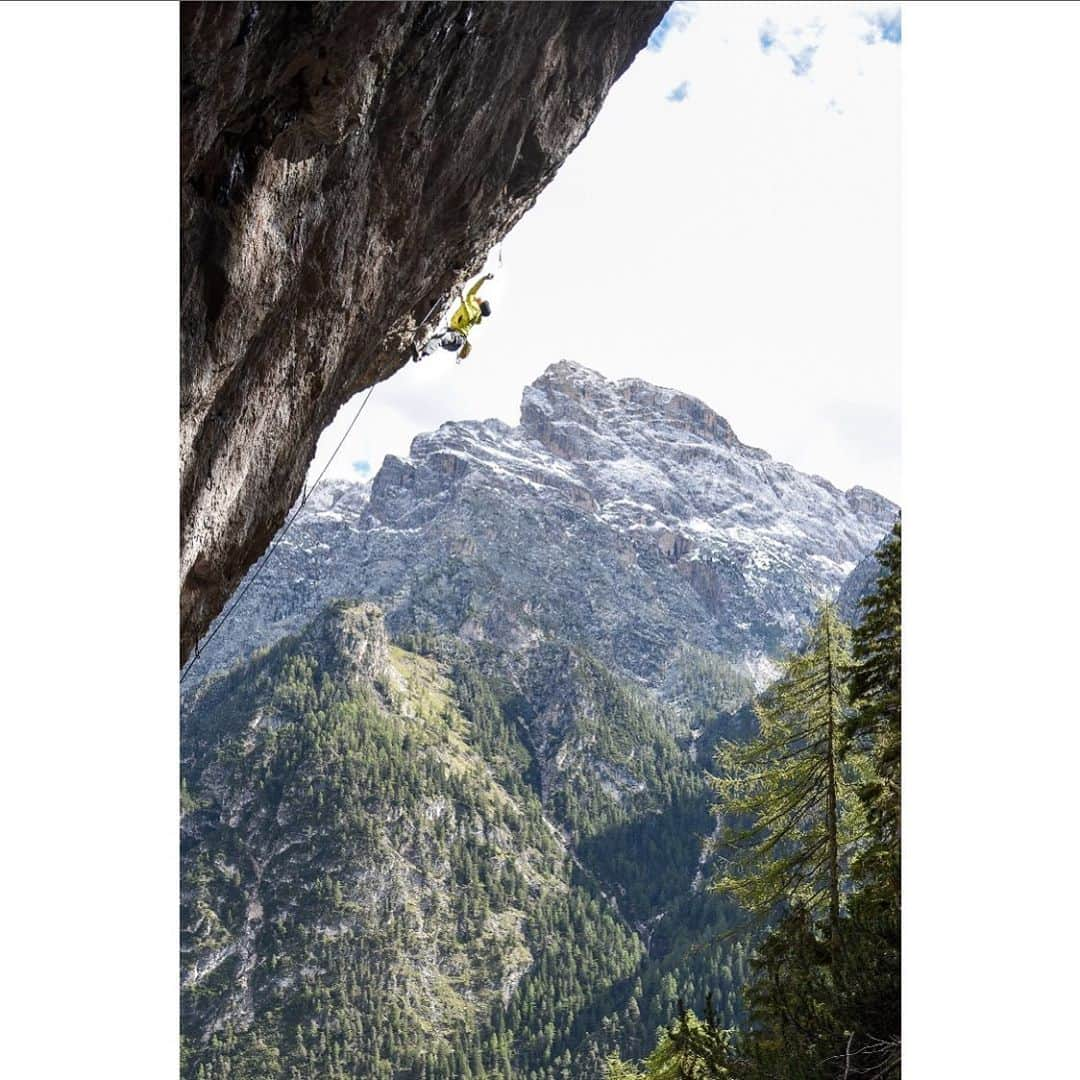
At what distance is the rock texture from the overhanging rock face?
15766 cm

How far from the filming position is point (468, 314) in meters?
8.05

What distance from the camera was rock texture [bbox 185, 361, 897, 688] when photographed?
17500 centimetres

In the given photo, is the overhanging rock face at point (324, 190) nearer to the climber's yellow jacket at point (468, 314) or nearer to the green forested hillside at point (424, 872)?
the climber's yellow jacket at point (468, 314)

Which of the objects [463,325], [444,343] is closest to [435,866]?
[444,343]

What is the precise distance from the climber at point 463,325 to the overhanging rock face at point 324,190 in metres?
0.22

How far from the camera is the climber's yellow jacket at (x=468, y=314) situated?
316 inches

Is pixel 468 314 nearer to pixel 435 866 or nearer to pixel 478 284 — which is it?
pixel 478 284

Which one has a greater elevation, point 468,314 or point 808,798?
point 468,314

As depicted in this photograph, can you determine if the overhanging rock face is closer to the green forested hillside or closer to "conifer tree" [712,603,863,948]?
"conifer tree" [712,603,863,948]

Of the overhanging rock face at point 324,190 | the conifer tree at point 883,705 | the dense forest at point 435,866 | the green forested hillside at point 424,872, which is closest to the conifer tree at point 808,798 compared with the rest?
the conifer tree at point 883,705

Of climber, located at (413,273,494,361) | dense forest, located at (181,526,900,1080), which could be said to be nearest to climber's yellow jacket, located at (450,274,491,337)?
climber, located at (413,273,494,361)

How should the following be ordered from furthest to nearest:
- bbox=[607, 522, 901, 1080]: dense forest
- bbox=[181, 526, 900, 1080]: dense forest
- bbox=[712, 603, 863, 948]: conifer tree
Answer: bbox=[181, 526, 900, 1080]: dense forest, bbox=[712, 603, 863, 948]: conifer tree, bbox=[607, 522, 901, 1080]: dense forest

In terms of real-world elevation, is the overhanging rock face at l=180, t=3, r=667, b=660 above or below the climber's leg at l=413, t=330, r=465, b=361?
below

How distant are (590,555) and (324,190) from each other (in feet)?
608
